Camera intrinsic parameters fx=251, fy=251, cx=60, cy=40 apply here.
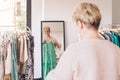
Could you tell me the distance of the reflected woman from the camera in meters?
4.32

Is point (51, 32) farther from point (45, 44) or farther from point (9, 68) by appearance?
point (9, 68)

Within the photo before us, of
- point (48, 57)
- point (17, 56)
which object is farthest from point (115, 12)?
point (17, 56)

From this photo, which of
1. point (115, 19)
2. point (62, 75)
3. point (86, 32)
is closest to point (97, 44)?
point (86, 32)

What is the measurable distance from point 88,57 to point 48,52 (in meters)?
2.87

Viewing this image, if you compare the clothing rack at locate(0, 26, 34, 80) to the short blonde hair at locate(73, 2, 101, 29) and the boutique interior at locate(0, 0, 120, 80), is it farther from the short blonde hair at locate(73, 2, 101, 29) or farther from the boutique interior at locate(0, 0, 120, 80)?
the short blonde hair at locate(73, 2, 101, 29)

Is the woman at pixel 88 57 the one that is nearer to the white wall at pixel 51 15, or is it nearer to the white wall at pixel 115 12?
the white wall at pixel 51 15

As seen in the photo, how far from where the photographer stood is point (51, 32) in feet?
14.3

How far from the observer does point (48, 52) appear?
14.2 ft

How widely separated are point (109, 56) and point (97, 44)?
106mm

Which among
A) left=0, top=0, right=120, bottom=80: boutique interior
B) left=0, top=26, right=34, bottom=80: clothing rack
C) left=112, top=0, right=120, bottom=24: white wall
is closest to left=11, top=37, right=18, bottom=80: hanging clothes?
left=0, top=26, right=34, bottom=80: clothing rack

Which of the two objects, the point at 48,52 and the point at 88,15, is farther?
the point at 48,52

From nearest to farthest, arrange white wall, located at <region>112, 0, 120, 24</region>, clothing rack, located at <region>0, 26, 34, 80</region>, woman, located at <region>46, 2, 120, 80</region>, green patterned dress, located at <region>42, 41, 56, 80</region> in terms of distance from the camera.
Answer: woman, located at <region>46, 2, 120, 80</region> → clothing rack, located at <region>0, 26, 34, 80</region> → green patterned dress, located at <region>42, 41, 56, 80</region> → white wall, located at <region>112, 0, 120, 24</region>

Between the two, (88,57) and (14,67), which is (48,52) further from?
(88,57)

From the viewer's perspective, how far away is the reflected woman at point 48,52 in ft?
14.2
